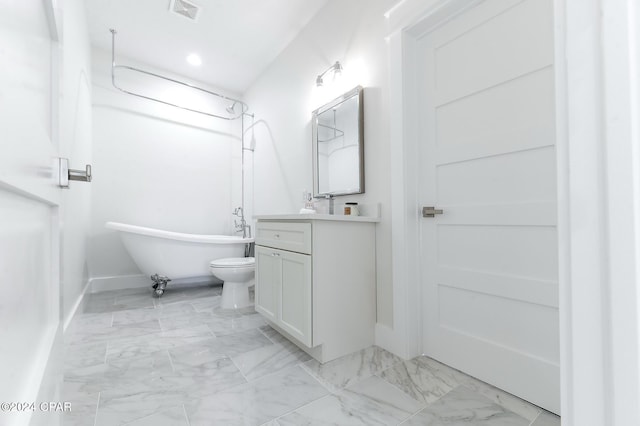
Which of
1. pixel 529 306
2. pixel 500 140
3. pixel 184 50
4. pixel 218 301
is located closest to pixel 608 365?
pixel 529 306

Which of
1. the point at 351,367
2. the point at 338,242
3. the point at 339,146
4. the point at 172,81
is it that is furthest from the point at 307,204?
the point at 172,81

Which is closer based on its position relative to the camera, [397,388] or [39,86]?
[39,86]

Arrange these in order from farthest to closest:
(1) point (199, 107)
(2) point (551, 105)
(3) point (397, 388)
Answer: (1) point (199, 107), (3) point (397, 388), (2) point (551, 105)

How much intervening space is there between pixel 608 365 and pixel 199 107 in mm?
3996

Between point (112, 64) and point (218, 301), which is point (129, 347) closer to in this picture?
point (218, 301)

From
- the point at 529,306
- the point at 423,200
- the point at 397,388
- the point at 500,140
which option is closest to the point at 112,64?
the point at 423,200

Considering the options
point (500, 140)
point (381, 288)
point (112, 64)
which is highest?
point (112, 64)

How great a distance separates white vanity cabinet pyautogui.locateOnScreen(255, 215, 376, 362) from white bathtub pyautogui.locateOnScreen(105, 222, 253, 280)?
4.04ft

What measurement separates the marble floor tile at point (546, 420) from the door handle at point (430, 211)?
0.95 meters

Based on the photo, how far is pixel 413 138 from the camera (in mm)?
1606

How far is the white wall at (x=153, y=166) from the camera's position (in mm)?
2924

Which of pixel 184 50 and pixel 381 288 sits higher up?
pixel 184 50

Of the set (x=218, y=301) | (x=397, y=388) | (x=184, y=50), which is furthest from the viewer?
(x=184, y=50)

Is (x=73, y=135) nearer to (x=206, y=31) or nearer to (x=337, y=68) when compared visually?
(x=206, y=31)
